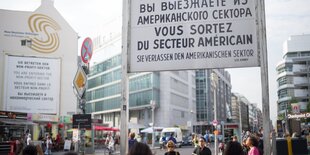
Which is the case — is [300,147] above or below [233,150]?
below

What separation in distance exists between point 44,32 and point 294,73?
5806 cm

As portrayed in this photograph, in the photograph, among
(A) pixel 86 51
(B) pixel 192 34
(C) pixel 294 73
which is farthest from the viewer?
(C) pixel 294 73

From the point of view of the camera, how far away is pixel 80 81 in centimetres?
1102

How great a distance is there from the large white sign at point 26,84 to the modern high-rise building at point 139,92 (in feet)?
78.3

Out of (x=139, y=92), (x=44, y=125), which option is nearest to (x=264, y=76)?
(x=44, y=125)

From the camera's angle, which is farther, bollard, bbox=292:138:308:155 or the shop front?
the shop front

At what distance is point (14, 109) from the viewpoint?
5034 centimetres

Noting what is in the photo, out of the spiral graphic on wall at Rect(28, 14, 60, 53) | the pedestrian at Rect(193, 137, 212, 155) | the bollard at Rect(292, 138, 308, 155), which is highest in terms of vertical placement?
the spiral graphic on wall at Rect(28, 14, 60, 53)

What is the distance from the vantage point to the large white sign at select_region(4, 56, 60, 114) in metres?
50.5

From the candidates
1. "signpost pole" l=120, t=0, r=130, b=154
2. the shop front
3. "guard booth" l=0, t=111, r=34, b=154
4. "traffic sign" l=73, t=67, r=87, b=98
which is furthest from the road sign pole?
the shop front

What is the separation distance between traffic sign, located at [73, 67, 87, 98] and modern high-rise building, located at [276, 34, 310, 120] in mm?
76597

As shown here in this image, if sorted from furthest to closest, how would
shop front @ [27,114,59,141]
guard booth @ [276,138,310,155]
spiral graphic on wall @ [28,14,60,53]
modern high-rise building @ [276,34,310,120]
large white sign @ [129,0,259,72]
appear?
modern high-rise building @ [276,34,310,120]
spiral graphic on wall @ [28,14,60,53]
shop front @ [27,114,59,141]
guard booth @ [276,138,310,155]
large white sign @ [129,0,259,72]

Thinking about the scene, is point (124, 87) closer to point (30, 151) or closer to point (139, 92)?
point (30, 151)

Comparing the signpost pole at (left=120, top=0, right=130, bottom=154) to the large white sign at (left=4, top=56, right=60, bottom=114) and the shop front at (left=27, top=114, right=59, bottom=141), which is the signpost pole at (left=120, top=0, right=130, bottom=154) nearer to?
the shop front at (left=27, top=114, right=59, bottom=141)
